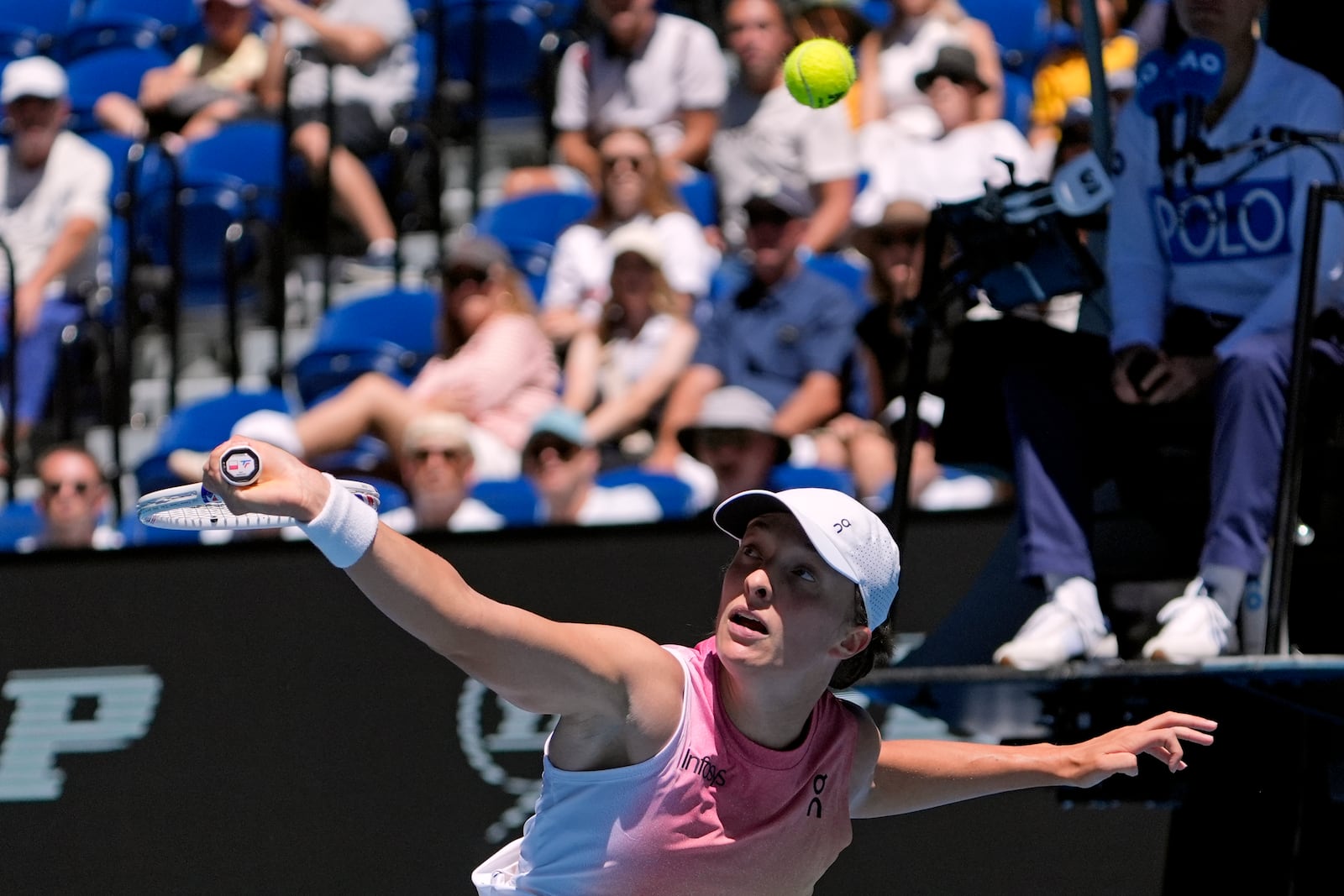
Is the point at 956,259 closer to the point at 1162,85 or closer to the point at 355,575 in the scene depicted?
the point at 1162,85

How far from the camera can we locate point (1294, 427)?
170 inches

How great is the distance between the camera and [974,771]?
371 cm

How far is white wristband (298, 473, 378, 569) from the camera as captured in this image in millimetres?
2730

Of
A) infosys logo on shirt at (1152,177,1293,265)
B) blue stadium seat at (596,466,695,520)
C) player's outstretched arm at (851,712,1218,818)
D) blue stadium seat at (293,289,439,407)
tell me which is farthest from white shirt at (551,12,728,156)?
player's outstretched arm at (851,712,1218,818)

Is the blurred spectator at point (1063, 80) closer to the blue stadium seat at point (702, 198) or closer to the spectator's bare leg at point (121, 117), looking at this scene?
the blue stadium seat at point (702, 198)

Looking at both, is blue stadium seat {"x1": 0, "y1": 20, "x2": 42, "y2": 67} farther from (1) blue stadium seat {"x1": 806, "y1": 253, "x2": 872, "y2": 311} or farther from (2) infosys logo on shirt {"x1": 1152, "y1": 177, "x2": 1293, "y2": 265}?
(2) infosys logo on shirt {"x1": 1152, "y1": 177, "x2": 1293, "y2": 265}

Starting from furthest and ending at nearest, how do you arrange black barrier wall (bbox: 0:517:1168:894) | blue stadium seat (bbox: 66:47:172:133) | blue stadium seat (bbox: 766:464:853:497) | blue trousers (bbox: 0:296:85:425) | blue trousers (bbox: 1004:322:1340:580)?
1. blue stadium seat (bbox: 66:47:172:133)
2. blue trousers (bbox: 0:296:85:425)
3. blue stadium seat (bbox: 766:464:853:497)
4. black barrier wall (bbox: 0:517:1168:894)
5. blue trousers (bbox: 1004:322:1340:580)

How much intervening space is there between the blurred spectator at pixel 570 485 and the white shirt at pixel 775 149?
4.15ft

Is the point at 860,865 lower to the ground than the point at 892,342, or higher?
lower

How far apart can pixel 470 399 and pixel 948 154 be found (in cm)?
195

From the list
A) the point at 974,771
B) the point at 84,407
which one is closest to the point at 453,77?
the point at 84,407

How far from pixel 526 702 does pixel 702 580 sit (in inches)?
116

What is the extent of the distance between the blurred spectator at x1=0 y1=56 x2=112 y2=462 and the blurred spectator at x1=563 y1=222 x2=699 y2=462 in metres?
1.95

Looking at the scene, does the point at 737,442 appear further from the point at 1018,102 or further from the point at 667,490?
the point at 1018,102
